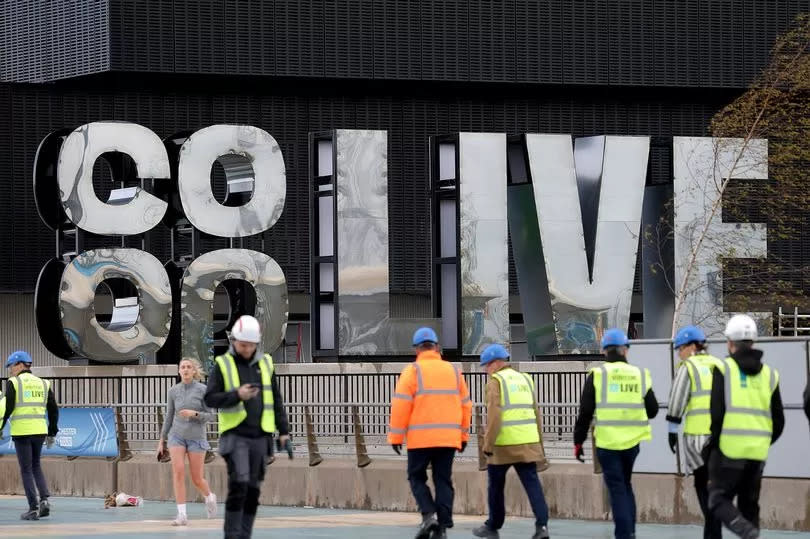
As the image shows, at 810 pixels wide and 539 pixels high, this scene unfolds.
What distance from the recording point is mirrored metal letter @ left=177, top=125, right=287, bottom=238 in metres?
37.3

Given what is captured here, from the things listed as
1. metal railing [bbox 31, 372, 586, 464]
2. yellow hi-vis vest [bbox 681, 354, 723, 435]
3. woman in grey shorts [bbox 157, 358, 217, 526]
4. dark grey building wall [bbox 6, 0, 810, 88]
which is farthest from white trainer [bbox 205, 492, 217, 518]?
dark grey building wall [bbox 6, 0, 810, 88]

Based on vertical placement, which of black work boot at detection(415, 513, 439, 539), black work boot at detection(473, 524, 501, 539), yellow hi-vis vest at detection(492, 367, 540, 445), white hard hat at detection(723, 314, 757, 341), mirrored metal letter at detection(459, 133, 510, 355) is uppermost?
mirrored metal letter at detection(459, 133, 510, 355)

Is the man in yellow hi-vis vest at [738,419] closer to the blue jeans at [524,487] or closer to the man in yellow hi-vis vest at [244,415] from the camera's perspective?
the blue jeans at [524,487]

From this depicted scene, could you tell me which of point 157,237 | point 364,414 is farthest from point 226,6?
point 364,414

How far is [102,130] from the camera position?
37.2 m

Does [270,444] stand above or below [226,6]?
below

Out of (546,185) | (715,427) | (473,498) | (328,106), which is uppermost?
(328,106)

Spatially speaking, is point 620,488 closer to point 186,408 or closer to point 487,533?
point 487,533

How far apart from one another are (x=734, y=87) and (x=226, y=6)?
49.9ft

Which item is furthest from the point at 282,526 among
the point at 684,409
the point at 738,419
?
the point at 738,419

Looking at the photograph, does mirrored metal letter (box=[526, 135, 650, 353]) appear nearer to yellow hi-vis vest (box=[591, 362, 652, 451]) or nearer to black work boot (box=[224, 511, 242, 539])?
yellow hi-vis vest (box=[591, 362, 652, 451])

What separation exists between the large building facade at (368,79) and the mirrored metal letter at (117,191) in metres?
11.5

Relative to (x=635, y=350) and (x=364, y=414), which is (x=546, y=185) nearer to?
(x=364, y=414)

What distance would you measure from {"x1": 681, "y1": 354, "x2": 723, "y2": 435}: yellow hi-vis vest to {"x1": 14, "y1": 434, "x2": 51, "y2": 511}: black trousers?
A: 9.39 meters
